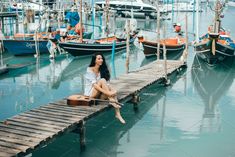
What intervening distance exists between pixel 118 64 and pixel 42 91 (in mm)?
8743

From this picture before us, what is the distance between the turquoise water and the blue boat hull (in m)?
3.32

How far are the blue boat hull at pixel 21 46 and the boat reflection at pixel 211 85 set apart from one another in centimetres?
1158

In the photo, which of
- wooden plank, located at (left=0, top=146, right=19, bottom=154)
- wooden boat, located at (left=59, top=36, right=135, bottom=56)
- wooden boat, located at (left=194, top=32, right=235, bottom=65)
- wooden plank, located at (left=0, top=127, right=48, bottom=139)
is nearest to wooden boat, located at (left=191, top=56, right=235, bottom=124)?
wooden boat, located at (left=194, top=32, right=235, bottom=65)

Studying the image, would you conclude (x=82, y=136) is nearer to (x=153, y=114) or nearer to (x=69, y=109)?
(x=69, y=109)

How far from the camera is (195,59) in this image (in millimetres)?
27922

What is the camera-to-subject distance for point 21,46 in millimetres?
27547

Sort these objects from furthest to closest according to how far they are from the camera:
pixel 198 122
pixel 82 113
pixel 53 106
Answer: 1. pixel 198 122
2. pixel 53 106
3. pixel 82 113

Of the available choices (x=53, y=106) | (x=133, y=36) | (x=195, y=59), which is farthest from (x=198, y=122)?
(x=133, y=36)

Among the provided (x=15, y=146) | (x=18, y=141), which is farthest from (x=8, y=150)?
(x=18, y=141)

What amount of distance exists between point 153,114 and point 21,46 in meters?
16.1

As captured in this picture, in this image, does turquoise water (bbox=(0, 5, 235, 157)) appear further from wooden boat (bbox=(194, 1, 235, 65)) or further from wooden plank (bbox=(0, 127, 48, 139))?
wooden plank (bbox=(0, 127, 48, 139))

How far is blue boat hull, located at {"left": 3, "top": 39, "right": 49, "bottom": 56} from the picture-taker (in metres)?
27.2

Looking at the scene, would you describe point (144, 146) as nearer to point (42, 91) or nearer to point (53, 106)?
point (53, 106)

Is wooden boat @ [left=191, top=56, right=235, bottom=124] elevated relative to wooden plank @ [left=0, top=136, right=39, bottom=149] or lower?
lower
